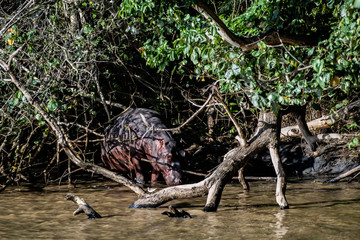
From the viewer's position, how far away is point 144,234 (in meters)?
4.06

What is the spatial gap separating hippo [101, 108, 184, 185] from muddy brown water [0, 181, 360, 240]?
0.86 metres

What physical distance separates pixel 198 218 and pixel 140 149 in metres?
2.97

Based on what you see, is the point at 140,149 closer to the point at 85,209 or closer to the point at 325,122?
the point at 85,209

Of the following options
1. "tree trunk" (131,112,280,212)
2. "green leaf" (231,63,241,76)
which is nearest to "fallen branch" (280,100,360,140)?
"tree trunk" (131,112,280,212)

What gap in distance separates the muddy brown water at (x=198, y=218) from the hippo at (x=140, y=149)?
86 cm

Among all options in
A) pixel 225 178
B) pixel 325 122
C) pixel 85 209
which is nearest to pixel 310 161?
pixel 325 122

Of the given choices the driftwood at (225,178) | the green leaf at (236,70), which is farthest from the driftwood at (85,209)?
the green leaf at (236,70)

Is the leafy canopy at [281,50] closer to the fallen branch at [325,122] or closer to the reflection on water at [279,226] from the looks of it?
the reflection on water at [279,226]

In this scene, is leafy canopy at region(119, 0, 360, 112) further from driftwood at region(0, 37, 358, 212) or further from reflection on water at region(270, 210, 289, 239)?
reflection on water at region(270, 210, 289, 239)

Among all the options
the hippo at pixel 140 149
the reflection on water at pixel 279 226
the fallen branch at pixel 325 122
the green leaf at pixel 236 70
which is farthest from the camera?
the hippo at pixel 140 149

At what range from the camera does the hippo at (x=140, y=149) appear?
7092 millimetres

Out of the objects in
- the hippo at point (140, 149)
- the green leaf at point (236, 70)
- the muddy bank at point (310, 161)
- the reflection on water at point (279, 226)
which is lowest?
the reflection on water at point (279, 226)

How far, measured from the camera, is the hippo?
7092 mm

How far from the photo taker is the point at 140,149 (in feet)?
24.5
